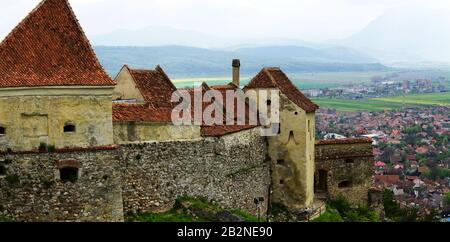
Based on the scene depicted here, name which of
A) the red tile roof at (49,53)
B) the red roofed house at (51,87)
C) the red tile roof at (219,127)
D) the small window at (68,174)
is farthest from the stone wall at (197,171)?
the red tile roof at (49,53)

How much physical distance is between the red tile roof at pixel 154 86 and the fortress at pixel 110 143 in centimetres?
7

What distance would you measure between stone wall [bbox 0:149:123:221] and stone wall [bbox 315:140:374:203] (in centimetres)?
2011

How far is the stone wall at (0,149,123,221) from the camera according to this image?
2877 centimetres

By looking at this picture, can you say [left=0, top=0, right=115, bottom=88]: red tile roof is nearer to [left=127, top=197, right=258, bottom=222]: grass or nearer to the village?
[left=127, top=197, right=258, bottom=222]: grass

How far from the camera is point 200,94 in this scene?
41812mm

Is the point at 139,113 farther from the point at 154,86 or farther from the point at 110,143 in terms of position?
the point at 110,143

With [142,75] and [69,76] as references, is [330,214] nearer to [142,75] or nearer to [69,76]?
[142,75]

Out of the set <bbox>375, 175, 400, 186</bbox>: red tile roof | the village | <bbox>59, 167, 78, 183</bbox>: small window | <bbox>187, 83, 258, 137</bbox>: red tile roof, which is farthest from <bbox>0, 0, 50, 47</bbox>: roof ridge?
<bbox>375, 175, 400, 186</bbox>: red tile roof

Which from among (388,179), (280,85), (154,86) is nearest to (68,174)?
(154,86)

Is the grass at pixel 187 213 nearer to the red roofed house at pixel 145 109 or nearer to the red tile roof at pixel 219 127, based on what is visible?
the red roofed house at pixel 145 109

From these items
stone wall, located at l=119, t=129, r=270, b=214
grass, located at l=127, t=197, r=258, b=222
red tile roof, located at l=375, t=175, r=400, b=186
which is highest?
stone wall, located at l=119, t=129, r=270, b=214

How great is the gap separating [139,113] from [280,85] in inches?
430

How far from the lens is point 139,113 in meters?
35.3
